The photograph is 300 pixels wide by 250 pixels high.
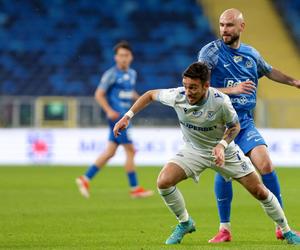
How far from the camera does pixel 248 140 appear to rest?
8820 mm

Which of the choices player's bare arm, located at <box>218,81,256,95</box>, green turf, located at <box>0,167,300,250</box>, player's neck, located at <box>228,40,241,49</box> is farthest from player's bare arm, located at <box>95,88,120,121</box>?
player's bare arm, located at <box>218,81,256,95</box>

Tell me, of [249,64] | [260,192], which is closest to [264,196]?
[260,192]

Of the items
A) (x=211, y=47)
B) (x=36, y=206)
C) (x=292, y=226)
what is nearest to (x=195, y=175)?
(x=211, y=47)

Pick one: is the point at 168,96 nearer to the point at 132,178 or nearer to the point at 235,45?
the point at 235,45

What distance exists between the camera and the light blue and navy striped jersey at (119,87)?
584 inches

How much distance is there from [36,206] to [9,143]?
10743 mm

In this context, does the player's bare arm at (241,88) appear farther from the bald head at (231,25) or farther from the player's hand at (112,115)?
the player's hand at (112,115)

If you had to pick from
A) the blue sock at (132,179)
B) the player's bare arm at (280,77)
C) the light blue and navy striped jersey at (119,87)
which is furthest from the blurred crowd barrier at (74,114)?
the player's bare arm at (280,77)

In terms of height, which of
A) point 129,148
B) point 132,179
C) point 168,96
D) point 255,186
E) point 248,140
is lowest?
point 132,179

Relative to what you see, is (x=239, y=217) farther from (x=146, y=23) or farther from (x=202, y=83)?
(x=146, y=23)

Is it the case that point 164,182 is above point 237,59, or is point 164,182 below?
below

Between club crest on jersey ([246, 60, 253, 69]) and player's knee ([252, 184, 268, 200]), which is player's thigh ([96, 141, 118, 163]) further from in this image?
player's knee ([252, 184, 268, 200])

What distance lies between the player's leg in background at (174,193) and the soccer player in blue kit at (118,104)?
607 cm

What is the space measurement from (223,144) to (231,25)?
1614 mm
